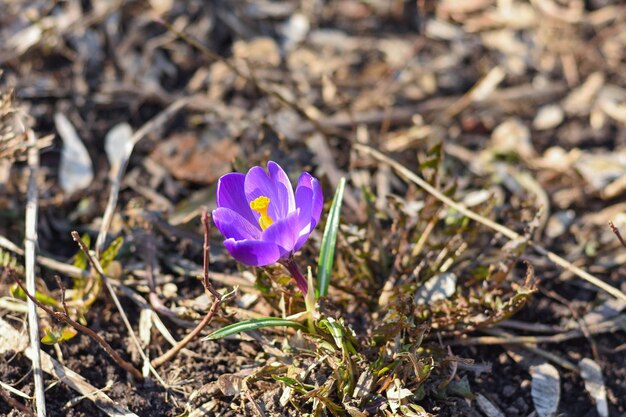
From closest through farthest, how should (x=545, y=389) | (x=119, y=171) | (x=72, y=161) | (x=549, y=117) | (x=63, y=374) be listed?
(x=63, y=374) < (x=545, y=389) < (x=119, y=171) < (x=72, y=161) < (x=549, y=117)

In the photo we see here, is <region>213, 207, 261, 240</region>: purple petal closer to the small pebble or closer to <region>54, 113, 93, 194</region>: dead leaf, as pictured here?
<region>54, 113, 93, 194</region>: dead leaf

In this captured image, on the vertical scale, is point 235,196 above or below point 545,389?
above

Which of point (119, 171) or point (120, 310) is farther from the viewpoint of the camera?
point (119, 171)

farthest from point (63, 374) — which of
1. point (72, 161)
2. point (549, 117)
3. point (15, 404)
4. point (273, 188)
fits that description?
point (549, 117)

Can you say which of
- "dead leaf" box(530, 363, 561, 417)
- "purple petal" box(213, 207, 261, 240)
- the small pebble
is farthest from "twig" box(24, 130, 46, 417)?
the small pebble

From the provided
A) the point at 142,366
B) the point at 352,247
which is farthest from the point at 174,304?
the point at 352,247

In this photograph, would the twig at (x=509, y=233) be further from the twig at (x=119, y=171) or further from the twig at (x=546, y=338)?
the twig at (x=119, y=171)

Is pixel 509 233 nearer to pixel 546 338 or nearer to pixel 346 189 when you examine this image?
pixel 546 338

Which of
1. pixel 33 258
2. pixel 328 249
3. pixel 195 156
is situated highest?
pixel 33 258
